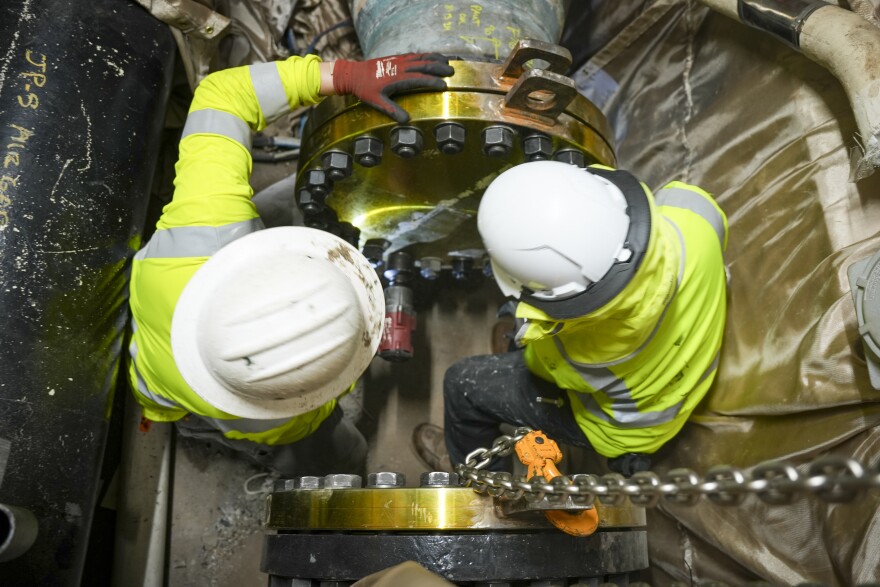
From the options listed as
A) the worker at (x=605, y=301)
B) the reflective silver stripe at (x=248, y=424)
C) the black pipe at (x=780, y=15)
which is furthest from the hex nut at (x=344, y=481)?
the black pipe at (x=780, y=15)

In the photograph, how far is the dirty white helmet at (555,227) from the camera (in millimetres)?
1007

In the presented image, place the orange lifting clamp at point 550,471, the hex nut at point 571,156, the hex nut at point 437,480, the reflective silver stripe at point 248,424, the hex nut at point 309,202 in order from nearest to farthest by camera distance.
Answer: the orange lifting clamp at point 550,471 → the hex nut at point 437,480 → the reflective silver stripe at point 248,424 → the hex nut at point 571,156 → the hex nut at point 309,202

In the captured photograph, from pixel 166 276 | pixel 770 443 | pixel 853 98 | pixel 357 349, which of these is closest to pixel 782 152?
pixel 853 98

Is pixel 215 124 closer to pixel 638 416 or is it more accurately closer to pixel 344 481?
pixel 344 481

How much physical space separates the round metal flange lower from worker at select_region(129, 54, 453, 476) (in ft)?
0.79

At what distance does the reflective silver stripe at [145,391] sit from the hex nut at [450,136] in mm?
744

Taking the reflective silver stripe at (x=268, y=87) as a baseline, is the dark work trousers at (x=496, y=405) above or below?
below

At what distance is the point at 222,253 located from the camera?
43.9 inches

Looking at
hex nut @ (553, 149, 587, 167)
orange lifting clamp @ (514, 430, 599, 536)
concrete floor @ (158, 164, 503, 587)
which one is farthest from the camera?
concrete floor @ (158, 164, 503, 587)

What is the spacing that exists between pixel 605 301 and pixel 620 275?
5cm

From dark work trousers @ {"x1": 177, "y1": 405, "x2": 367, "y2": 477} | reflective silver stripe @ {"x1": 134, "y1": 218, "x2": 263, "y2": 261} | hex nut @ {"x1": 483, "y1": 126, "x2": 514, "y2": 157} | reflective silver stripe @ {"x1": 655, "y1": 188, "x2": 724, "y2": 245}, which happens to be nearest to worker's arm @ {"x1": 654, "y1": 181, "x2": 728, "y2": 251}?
reflective silver stripe @ {"x1": 655, "y1": 188, "x2": 724, "y2": 245}

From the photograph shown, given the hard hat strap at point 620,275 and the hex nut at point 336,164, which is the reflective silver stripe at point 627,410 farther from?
the hex nut at point 336,164

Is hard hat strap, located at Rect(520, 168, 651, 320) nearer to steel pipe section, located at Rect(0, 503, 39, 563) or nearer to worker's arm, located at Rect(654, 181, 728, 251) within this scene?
worker's arm, located at Rect(654, 181, 728, 251)

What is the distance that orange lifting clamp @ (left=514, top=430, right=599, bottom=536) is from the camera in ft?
3.05
